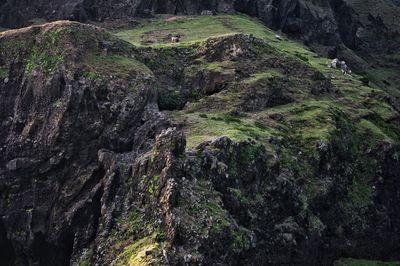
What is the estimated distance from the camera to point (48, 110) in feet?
191

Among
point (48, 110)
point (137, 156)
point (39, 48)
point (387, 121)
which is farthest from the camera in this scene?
point (387, 121)

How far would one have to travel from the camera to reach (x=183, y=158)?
48719 mm

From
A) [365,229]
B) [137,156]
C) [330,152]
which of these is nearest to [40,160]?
[137,156]

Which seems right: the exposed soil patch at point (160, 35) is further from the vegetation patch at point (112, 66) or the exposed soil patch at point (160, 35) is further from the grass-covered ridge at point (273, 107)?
the vegetation patch at point (112, 66)

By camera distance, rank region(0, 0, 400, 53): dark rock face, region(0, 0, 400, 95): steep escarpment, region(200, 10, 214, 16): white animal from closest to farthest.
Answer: region(0, 0, 400, 53): dark rock face
region(0, 0, 400, 95): steep escarpment
region(200, 10, 214, 16): white animal

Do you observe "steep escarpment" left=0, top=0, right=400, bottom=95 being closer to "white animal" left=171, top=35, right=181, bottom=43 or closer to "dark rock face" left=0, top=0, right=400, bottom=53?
"dark rock face" left=0, top=0, right=400, bottom=53

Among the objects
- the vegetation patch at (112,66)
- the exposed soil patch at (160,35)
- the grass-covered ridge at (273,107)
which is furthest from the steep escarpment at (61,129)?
the exposed soil patch at (160,35)

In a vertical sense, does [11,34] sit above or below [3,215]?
above

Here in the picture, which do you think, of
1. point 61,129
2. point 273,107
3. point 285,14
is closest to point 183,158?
point 61,129

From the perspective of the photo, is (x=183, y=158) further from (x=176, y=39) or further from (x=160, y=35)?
(x=160, y=35)

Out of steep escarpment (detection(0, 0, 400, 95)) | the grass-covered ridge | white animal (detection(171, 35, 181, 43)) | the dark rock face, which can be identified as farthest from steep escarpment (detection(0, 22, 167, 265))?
steep escarpment (detection(0, 0, 400, 95))

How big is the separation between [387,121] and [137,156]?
47580mm

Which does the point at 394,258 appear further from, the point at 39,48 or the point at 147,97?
the point at 39,48

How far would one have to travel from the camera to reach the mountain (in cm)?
4744
